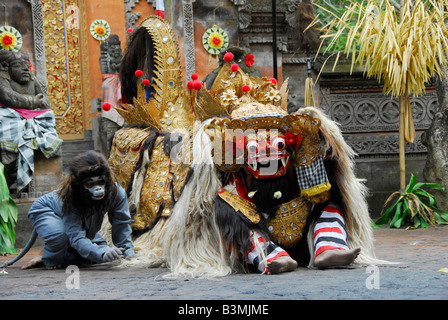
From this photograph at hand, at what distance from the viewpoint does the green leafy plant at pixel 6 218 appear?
6.04m

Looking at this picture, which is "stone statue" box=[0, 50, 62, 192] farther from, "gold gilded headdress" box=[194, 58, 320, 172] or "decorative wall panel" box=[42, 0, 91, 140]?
"decorative wall panel" box=[42, 0, 91, 140]

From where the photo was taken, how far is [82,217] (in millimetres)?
4410

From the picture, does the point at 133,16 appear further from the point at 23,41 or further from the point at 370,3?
the point at 370,3

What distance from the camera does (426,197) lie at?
7578 mm

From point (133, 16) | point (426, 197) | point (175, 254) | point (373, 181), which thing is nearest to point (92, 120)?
point (133, 16)

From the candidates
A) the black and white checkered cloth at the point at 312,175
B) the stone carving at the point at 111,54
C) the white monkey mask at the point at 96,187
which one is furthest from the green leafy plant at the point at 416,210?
the stone carving at the point at 111,54

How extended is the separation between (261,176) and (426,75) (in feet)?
13.7

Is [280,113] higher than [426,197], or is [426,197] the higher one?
[280,113]

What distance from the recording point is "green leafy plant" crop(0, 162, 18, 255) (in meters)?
6.04

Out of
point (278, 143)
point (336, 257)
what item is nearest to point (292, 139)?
point (278, 143)

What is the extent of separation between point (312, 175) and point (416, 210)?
3808mm

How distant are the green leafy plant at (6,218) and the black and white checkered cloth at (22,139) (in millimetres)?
531

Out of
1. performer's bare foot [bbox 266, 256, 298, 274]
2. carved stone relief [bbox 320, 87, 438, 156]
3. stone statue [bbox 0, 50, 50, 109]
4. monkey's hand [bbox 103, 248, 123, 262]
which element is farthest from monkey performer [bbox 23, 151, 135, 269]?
carved stone relief [bbox 320, 87, 438, 156]

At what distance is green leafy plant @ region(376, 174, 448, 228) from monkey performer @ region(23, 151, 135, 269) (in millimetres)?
3830
